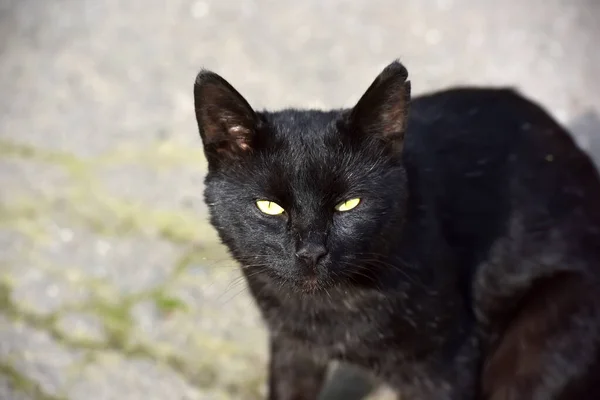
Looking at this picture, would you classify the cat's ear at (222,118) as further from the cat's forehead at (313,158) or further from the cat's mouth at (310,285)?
the cat's mouth at (310,285)

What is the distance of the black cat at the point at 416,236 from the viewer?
133 centimetres

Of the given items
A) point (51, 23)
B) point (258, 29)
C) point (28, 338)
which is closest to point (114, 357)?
point (28, 338)

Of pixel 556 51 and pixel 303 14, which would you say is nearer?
pixel 556 51

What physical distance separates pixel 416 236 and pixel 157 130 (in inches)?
55.3

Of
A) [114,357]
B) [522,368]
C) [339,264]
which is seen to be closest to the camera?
[339,264]

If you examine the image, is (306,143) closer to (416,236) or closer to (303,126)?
(303,126)

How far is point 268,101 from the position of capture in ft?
8.63

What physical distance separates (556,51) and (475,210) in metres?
1.31

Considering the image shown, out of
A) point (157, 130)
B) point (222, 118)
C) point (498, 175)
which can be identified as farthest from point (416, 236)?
point (157, 130)

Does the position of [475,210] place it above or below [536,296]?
above

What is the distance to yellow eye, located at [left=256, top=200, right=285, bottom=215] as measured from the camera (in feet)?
4.39

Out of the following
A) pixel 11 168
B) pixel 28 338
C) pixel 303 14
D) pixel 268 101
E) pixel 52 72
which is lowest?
pixel 28 338

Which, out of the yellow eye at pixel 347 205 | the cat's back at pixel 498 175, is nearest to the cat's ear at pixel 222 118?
the yellow eye at pixel 347 205

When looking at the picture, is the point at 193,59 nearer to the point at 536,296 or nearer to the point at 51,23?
the point at 51,23
